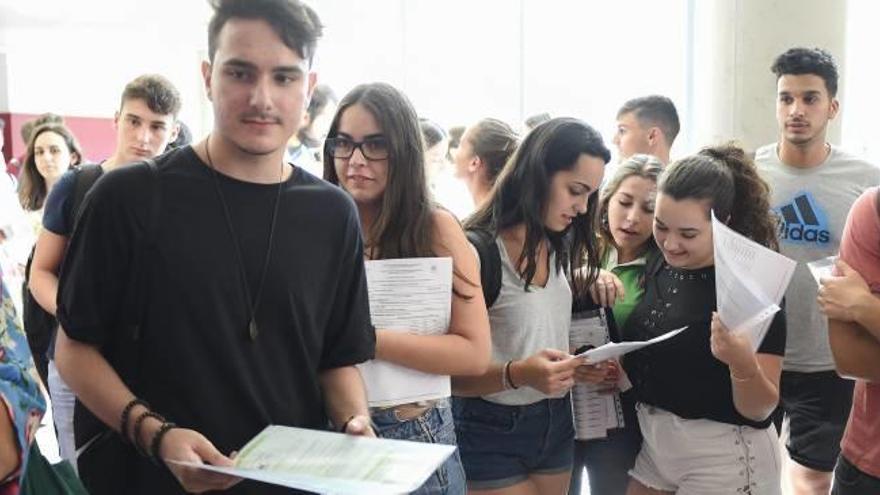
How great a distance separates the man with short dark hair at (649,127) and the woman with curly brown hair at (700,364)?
1.60 meters

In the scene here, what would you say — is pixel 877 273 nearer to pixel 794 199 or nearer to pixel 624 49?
pixel 794 199

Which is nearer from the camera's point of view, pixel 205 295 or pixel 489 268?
pixel 205 295

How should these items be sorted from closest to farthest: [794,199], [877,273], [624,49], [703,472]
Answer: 1. [877,273]
2. [703,472]
3. [794,199]
4. [624,49]

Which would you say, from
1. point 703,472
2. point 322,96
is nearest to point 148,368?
point 703,472

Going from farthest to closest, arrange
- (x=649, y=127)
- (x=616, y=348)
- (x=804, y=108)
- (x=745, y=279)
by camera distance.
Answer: (x=649, y=127) < (x=804, y=108) < (x=616, y=348) < (x=745, y=279)

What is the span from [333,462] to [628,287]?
54.3 inches

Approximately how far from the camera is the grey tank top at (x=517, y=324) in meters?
2.24

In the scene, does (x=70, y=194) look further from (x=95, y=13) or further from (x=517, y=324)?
(x=95, y=13)

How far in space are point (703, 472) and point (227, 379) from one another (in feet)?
Answer: 4.08

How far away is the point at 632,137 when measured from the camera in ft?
13.1

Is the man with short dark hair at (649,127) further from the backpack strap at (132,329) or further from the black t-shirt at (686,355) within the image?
the backpack strap at (132,329)

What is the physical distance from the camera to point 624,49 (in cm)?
619

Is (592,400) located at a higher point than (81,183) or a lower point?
lower

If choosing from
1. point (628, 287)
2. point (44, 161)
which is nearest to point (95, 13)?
point (44, 161)
